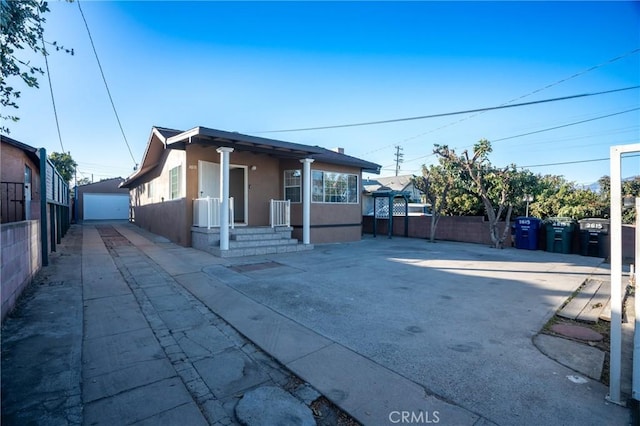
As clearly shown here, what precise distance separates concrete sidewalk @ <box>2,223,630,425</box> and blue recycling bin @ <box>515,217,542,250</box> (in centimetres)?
527

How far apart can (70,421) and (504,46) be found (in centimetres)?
1292

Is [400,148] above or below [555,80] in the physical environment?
above

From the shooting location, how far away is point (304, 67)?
39.9 ft

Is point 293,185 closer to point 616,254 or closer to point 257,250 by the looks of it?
point 257,250

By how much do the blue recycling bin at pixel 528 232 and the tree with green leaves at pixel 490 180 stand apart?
461mm

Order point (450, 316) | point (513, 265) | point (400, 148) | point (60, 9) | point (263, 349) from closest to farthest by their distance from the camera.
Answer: point (263, 349) → point (450, 316) → point (60, 9) → point (513, 265) → point (400, 148)

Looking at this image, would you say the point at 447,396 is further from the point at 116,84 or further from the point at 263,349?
the point at 116,84

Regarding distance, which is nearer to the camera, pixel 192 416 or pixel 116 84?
pixel 192 416

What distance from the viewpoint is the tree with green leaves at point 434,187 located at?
1334 centimetres

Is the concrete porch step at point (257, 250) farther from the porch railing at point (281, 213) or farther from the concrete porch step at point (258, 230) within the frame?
the porch railing at point (281, 213)

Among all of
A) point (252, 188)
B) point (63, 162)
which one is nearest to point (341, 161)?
point (252, 188)

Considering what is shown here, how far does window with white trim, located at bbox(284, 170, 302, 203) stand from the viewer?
11.4m

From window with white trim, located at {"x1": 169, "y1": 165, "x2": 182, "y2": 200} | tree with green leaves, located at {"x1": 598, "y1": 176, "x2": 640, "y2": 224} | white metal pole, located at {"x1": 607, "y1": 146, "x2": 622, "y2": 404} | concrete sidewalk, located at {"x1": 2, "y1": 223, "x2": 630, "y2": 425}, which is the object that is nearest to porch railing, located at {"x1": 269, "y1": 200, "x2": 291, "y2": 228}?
window with white trim, located at {"x1": 169, "y1": 165, "x2": 182, "y2": 200}

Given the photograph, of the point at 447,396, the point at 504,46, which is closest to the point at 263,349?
the point at 447,396
